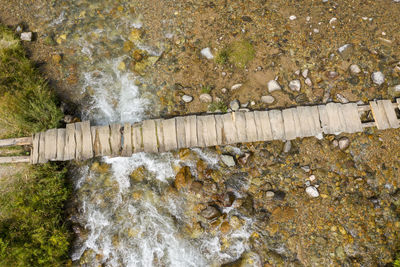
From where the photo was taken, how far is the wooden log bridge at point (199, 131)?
598 centimetres

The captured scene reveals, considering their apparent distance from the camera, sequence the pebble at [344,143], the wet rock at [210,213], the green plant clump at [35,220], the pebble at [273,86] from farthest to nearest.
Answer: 1. the pebble at [273,86]
2. the pebble at [344,143]
3. the wet rock at [210,213]
4. the green plant clump at [35,220]

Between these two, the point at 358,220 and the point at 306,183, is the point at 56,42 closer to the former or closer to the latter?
the point at 306,183

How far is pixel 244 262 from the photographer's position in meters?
5.53

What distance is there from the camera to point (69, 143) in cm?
597

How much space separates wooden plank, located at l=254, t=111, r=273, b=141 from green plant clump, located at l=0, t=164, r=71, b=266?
4650mm

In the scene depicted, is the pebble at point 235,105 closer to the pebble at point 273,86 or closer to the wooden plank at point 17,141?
the pebble at point 273,86

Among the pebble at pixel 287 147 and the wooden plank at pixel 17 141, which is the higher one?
the wooden plank at pixel 17 141

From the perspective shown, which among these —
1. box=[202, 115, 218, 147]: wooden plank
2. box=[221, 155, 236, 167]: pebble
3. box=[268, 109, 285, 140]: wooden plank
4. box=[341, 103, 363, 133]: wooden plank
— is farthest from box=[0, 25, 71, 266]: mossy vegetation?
box=[341, 103, 363, 133]: wooden plank

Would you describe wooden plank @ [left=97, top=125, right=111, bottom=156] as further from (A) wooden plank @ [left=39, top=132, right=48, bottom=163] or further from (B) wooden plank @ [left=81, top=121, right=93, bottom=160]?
(A) wooden plank @ [left=39, top=132, right=48, bottom=163]

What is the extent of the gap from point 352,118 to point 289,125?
4.92 ft

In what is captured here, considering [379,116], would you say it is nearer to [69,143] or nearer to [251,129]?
[251,129]

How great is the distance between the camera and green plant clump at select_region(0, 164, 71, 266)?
531 centimetres

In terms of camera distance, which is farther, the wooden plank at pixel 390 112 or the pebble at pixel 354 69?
the pebble at pixel 354 69

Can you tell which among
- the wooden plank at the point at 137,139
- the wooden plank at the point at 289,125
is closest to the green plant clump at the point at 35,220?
the wooden plank at the point at 137,139
